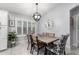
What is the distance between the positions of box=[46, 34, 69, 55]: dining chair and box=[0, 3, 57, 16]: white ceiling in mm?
613

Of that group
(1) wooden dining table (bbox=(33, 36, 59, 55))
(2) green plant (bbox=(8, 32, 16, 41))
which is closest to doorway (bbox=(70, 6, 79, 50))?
(1) wooden dining table (bbox=(33, 36, 59, 55))

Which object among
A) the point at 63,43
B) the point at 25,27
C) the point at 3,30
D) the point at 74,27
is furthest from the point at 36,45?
the point at 74,27

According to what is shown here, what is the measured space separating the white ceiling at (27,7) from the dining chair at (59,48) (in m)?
0.61

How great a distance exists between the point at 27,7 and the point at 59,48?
98cm

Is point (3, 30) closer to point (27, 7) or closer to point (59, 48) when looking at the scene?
point (27, 7)

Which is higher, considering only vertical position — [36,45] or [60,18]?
[60,18]

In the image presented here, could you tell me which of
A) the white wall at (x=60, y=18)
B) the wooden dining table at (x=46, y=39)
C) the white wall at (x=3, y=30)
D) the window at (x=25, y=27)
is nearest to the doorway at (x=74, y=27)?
the white wall at (x=60, y=18)

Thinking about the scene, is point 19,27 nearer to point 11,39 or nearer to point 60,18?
point 11,39

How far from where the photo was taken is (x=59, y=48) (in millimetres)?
1691

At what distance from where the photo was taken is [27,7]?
169 cm

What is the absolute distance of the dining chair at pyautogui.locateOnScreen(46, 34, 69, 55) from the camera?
166 centimetres

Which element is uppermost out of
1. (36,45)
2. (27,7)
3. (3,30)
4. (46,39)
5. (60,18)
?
(27,7)

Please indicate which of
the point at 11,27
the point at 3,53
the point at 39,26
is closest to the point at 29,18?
the point at 39,26

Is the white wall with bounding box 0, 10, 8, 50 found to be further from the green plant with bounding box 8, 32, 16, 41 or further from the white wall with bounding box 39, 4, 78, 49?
the white wall with bounding box 39, 4, 78, 49
